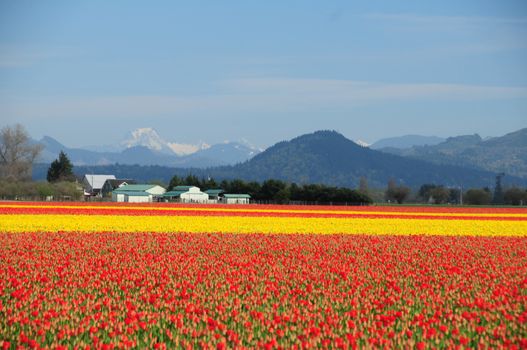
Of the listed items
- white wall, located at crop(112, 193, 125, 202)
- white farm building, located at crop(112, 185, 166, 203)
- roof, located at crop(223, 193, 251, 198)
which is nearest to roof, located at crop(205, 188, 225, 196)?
roof, located at crop(223, 193, 251, 198)

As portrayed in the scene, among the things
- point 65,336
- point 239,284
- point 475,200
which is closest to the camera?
point 65,336

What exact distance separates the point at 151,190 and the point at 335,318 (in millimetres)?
140457

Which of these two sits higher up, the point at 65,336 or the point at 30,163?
the point at 30,163

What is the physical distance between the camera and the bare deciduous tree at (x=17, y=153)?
400 ft

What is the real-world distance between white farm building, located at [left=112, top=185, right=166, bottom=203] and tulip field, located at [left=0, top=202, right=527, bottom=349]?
9630 cm

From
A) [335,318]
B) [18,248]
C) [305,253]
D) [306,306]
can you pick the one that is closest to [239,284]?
[306,306]

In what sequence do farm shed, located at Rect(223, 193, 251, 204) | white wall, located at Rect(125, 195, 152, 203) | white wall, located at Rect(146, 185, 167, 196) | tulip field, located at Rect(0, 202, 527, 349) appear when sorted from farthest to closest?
1. white wall, located at Rect(146, 185, 167, 196)
2. farm shed, located at Rect(223, 193, 251, 204)
3. white wall, located at Rect(125, 195, 152, 203)
4. tulip field, located at Rect(0, 202, 527, 349)

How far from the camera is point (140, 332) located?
1220cm

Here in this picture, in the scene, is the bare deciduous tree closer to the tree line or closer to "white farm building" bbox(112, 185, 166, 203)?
"white farm building" bbox(112, 185, 166, 203)

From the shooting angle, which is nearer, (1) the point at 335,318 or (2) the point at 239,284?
(1) the point at 335,318

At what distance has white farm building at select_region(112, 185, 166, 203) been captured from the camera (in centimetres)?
12265

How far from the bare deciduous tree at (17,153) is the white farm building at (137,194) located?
1505 cm

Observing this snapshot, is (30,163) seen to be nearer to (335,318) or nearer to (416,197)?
(416,197)

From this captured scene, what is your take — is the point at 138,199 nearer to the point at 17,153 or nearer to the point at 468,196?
the point at 17,153
